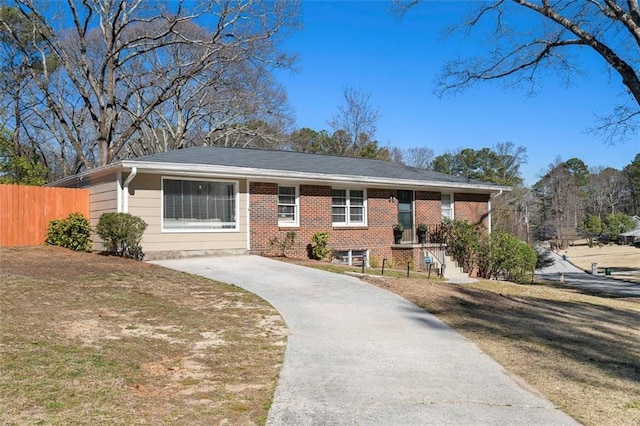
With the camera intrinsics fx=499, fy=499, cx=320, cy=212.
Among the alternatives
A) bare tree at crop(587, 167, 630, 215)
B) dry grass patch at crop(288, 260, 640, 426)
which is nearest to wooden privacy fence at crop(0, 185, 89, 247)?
dry grass patch at crop(288, 260, 640, 426)

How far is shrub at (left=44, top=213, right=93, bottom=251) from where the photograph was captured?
571 inches

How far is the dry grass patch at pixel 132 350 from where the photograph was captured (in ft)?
12.7

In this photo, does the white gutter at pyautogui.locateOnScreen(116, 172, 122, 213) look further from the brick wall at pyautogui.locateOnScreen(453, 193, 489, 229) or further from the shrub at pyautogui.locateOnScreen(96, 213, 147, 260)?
the brick wall at pyautogui.locateOnScreen(453, 193, 489, 229)

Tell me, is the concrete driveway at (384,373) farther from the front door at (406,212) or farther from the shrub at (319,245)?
the front door at (406,212)

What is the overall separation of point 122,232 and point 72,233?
2.82 m

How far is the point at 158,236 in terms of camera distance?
45.7 ft

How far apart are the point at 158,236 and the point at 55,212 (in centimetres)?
371

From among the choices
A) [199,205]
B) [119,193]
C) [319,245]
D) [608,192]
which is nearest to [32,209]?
[119,193]

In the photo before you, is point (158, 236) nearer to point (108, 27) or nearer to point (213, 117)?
point (108, 27)

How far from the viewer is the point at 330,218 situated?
56.3 feet

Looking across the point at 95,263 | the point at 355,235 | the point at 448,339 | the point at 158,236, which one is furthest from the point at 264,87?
the point at 448,339

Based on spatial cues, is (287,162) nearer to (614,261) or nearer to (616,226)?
(614,261)

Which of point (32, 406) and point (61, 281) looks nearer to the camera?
point (32, 406)

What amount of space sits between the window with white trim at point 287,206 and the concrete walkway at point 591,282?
1187cm
